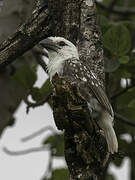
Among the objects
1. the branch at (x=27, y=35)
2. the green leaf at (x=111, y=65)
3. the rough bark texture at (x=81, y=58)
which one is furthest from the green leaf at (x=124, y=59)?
the branch at (x=27, y=35)

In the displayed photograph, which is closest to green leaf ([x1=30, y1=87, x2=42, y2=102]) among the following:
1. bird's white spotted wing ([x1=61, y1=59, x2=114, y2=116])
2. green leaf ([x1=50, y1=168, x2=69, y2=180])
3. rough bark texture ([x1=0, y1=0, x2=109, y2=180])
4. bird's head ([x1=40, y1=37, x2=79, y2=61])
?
bird's head ([x1=40, y1=37, x2=79, y2=61])

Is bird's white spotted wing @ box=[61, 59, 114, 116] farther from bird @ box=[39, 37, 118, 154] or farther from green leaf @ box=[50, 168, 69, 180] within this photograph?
green leaf @ box=[50, 168, 69, 180]

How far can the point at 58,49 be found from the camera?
13.1ft

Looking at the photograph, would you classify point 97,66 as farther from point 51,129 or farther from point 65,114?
point 51,129

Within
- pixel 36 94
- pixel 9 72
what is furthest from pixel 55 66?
pixel 9 72

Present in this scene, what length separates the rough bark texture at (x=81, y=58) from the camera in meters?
2.68

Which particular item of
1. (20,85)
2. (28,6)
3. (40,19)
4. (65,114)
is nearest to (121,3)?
(28,6)

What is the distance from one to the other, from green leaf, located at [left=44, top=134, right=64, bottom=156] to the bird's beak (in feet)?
3.53

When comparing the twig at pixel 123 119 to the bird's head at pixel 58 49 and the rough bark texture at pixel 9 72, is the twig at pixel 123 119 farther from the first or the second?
the rough bark texture at pixel 9 72

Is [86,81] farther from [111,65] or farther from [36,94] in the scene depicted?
[36,94]

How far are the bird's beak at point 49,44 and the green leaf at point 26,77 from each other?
281 mm

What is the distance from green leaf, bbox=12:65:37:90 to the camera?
13.3 feet

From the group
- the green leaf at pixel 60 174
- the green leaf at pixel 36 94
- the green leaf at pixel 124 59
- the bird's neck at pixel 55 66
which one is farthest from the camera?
the green leaf at pixel 60 174

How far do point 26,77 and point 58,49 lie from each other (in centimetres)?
34
